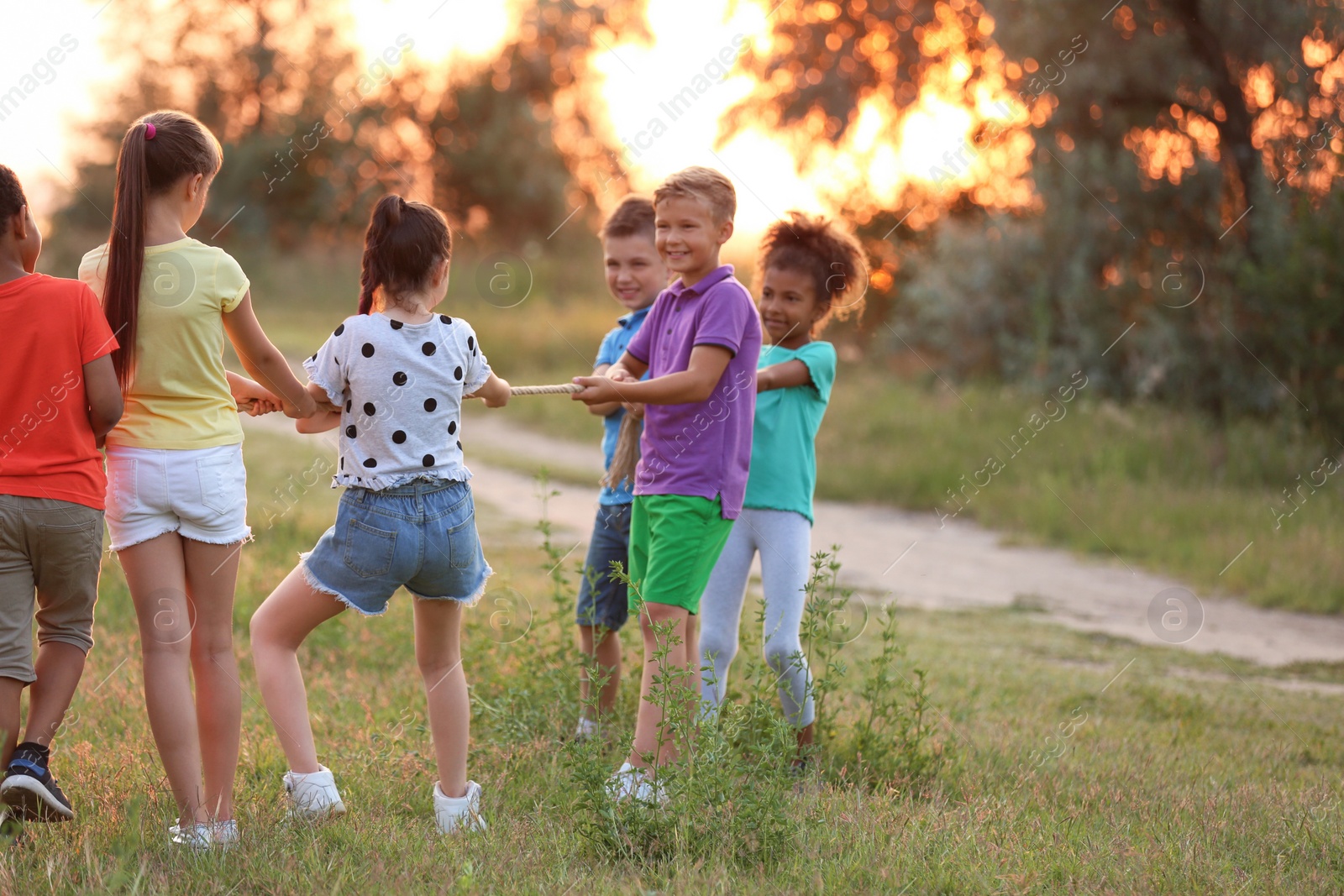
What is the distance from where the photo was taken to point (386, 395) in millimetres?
3045

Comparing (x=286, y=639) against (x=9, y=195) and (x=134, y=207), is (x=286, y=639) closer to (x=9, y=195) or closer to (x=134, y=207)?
(x=134, y=207)

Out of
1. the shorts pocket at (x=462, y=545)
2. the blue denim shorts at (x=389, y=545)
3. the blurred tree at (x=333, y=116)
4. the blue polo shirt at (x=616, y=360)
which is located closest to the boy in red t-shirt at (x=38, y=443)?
the blue denim shorts at (x=389, y=545)

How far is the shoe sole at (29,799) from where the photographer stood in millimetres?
2820

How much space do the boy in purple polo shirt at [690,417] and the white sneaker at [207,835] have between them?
1.04 metres

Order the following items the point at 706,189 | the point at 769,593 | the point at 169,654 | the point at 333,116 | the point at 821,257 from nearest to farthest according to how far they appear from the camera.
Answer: the point at 169,654 → the point at 706,189 → the point at 769,593 → the point at 821,257 → the point at 333,116

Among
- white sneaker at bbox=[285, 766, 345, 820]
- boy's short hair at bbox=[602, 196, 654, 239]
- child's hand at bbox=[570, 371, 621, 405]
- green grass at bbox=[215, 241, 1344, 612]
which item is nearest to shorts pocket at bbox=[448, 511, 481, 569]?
child's hand at bbox=[570, 371, 621, 405]

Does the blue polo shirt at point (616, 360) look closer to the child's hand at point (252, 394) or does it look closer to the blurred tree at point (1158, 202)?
the child's hand at point (252, 394)

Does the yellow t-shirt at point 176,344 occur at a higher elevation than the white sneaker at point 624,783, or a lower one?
higher

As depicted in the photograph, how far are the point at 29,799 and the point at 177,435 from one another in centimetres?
96

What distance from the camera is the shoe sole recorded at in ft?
9.25

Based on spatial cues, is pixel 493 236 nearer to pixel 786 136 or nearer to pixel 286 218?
pixel 286 218

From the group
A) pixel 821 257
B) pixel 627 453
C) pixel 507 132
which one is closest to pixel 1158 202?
pixel 821 257

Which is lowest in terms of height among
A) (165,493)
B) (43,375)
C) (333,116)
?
(165,493)

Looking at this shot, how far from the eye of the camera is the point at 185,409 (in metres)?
2.89
